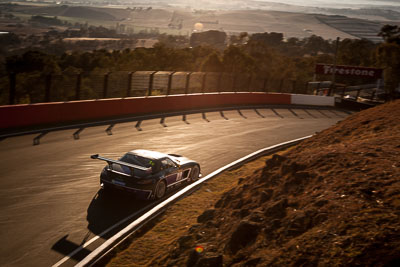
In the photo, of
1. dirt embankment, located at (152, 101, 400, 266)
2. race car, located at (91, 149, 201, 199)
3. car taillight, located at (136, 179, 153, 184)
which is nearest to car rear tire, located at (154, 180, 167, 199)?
race car, located at (91, 149, 201, 199)

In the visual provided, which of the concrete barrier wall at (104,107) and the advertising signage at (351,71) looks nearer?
the concrete barrier wall at (104,107)

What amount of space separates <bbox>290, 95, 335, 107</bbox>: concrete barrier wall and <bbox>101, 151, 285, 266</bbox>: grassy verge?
82.5 feet

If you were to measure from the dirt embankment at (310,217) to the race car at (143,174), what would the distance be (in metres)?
2.55

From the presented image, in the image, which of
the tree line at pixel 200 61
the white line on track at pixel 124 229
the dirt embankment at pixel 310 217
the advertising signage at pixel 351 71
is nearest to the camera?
the dirt embankment at pixel 310 217

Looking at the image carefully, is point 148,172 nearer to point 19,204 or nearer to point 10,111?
point 19,204

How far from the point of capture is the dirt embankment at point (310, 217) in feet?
19.8

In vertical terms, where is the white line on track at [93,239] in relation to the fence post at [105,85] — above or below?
below

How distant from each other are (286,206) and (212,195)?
4.58m

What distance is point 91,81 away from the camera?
870 inches

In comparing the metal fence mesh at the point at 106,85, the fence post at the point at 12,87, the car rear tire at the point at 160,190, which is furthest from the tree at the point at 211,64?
the car rear tire at the point at 160,190

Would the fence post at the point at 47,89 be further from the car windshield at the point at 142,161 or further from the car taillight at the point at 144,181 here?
the car taillight at the point at 144,181

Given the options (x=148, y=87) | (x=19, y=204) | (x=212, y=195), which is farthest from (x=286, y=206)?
(x=148, y=87)

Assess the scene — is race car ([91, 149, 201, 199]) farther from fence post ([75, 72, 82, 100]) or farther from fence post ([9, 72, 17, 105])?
fence post ([75, 72, 82, 100])

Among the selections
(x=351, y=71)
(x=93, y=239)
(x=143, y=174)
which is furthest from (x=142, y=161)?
(x=351, y=71)
